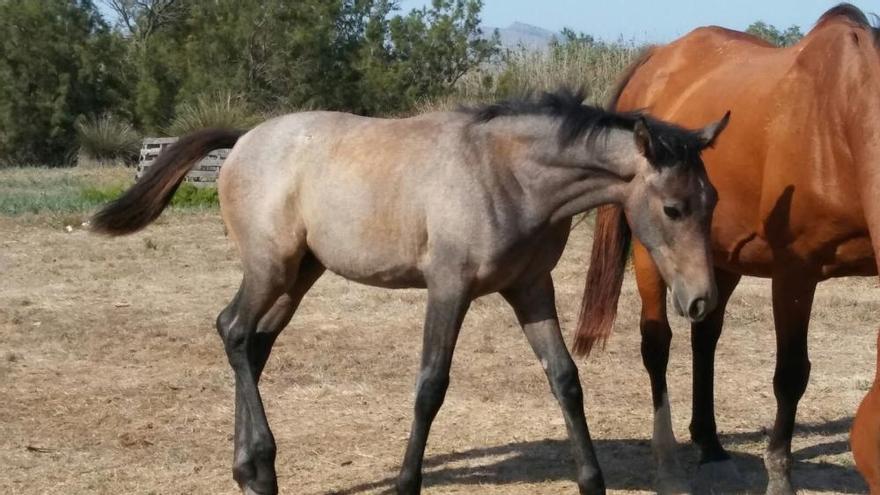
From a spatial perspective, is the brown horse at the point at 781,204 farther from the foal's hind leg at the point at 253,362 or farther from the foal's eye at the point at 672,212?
the foal's hind leg at the point at 253,362

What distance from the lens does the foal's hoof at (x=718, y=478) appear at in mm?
5398

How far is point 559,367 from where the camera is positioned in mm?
4695

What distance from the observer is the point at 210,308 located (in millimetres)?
9094

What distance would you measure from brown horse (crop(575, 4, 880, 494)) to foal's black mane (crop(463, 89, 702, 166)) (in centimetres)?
53

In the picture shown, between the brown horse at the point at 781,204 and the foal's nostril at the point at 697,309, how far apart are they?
1.64 feet

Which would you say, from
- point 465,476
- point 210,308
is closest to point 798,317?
point 465,476

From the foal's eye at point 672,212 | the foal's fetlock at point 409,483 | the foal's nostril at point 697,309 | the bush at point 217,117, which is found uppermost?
the foal's eye at point 672,212

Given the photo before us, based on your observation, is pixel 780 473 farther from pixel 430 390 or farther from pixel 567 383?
pixel 430 390

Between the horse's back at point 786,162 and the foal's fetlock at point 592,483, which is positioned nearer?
the horse's back at point 786,162

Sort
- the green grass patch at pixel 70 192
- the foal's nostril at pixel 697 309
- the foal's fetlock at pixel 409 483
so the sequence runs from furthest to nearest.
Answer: the green grass patch at pixel 70 192 → the foal's fetlock at pixel 409 483 → the foal's nostril at pixel 697 309

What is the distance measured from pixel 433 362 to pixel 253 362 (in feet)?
3.39

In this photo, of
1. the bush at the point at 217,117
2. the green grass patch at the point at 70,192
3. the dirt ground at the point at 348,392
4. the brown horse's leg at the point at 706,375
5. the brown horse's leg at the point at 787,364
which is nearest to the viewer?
the brown horse's leg at the point at 787,364

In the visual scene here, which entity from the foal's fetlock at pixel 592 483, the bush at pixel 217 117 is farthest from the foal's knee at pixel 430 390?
the bush at pixel 217 117

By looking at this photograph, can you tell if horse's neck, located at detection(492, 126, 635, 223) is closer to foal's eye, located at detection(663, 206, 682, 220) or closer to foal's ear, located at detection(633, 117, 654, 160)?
foal's ear, located at detection(633, 117, 654, 160)
